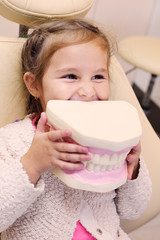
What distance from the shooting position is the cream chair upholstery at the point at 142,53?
1.85m

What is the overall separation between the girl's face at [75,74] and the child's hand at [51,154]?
128 mm

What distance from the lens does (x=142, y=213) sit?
3.17ft

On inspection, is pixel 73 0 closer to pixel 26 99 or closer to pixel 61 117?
pixel 26 99

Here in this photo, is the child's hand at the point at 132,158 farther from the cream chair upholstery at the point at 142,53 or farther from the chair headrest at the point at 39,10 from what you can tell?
the cream chair upholstery at the point at 142,53

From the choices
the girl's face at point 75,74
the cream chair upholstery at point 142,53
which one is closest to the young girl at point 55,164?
the girl's face at point 75,74

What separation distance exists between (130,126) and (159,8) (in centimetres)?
209

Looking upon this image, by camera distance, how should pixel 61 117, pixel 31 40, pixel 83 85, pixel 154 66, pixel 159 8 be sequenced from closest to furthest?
pixel 61 117
pixel 83 85
pixel 31 40
pixel 154 66
pixel 159 8

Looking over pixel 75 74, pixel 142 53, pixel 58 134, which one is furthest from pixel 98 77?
pixel 142 53

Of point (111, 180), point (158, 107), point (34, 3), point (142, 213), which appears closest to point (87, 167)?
point (111, 180)

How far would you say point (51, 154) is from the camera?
26.8 inches

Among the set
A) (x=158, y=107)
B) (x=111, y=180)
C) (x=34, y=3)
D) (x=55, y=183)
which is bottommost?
(x=158, y=107)

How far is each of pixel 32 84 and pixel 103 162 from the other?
392 mm

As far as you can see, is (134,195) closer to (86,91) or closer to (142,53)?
(86,91)

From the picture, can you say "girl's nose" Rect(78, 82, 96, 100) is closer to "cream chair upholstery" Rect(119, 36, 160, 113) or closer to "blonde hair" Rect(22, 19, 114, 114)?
"blonde hair" Rect(22, 19, 114, 114)
